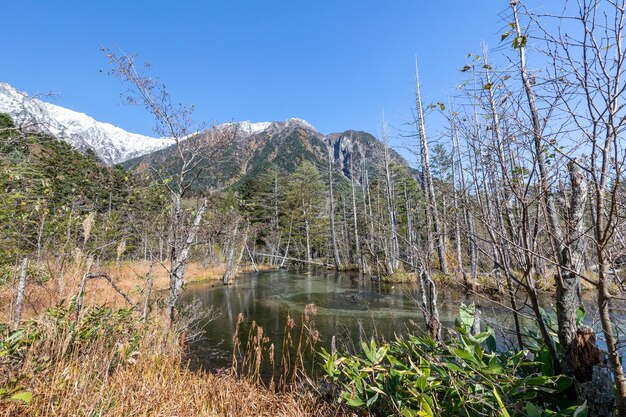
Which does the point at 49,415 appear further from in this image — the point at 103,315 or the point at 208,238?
the point at 208,238

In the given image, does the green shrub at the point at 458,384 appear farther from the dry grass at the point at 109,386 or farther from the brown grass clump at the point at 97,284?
the brown grass clump at the point at 97,284

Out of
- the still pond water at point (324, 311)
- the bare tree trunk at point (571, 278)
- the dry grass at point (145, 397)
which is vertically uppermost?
the bare tree trunk at point (571, 278)

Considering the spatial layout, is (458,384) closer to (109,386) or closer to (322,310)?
(109,386)

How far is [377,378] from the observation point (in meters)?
2.37

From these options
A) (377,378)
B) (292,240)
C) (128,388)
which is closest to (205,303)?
(128,388)

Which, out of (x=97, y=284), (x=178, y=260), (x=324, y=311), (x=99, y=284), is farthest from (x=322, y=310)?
(x=97, y=284)

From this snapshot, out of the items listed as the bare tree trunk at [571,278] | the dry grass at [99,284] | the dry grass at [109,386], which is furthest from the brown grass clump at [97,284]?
the bare tree trunk at [571,278]

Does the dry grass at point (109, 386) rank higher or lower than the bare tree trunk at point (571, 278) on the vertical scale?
lower

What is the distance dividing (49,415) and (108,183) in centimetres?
348

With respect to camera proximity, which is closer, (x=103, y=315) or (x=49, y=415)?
(x=49, y=415)

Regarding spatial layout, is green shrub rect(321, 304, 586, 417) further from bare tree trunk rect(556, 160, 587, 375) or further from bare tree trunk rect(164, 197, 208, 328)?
bare tree trunk rect(164, 197, 208, 328)

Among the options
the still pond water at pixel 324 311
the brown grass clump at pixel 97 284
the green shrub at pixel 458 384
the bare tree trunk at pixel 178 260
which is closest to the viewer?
the green shrub at pixel 458 384

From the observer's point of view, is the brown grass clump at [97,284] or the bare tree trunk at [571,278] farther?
the brown grass clump at [97,284]

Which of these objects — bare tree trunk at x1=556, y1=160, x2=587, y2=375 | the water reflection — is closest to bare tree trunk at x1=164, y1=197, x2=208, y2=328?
the water reflection
